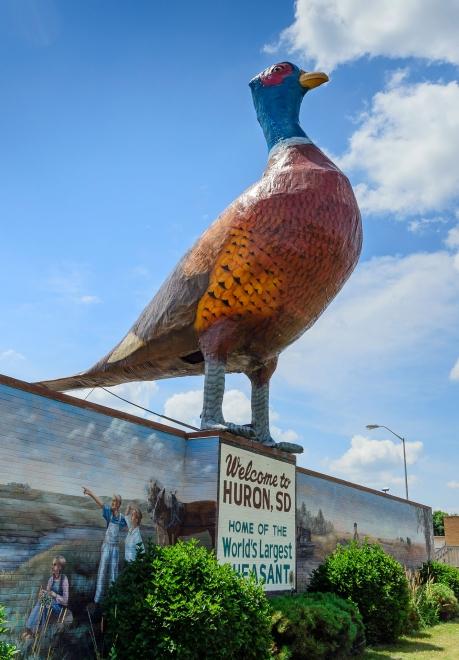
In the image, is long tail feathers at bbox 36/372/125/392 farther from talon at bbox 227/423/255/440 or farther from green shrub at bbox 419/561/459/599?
green shrub at bbox 419/561/459/599

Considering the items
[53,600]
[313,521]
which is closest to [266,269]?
[53,600]

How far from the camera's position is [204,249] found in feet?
28.4

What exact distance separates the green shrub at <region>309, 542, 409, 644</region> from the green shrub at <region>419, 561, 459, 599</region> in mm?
5128

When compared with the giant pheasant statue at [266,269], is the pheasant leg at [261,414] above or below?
below

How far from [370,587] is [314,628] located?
101 inches

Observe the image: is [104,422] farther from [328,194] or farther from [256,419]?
[328,194]

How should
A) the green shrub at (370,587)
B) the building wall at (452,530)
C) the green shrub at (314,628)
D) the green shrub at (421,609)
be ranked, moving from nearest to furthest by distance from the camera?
the green shrub at (314,628), the green shrub at (370,587), the green shrub at (421,609), the building wall at (452,530)

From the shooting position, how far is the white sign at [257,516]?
7.87 m

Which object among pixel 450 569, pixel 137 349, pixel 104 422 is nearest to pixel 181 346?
pixel 137 349

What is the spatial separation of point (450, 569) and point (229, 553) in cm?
969

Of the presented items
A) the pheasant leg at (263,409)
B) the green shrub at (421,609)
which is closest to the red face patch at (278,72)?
the pheasant leg at (263,409)

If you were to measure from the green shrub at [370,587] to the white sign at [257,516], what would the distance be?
108cm

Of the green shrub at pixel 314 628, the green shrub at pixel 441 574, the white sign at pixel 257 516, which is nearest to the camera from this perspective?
the green shrub at pixel 314 628

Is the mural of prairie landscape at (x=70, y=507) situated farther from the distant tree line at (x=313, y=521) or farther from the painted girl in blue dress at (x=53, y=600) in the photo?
the distant tree line at (x=313, y=521)
